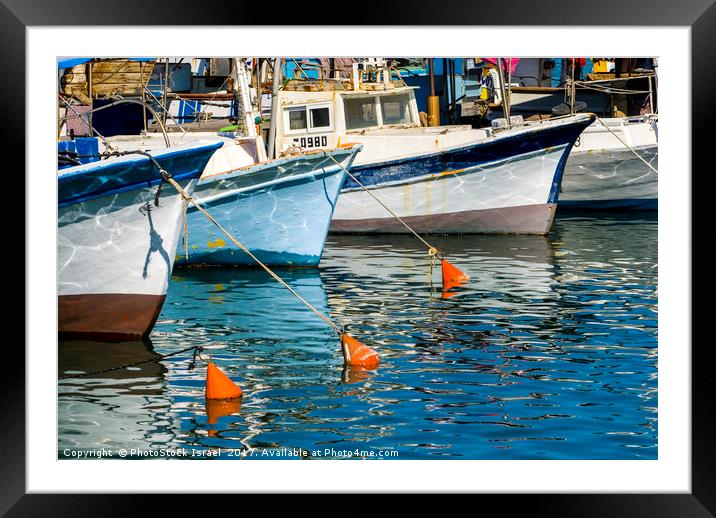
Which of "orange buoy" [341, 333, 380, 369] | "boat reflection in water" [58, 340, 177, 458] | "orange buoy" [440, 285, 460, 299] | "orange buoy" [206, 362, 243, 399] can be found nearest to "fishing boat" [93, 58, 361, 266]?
"orange buoy" [440, 285, 460, 299]

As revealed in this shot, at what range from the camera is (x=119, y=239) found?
35.7 ft

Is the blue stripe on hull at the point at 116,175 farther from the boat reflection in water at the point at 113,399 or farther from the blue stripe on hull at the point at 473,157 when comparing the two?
the blue stripe on hull at the point at 473,157

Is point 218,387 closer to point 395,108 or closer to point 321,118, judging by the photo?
point 321,118

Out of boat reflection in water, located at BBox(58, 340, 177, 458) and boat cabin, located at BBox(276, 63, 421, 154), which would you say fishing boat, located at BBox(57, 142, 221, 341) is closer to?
boat reflection in water, located at BBox(58, 340, 177, 458)

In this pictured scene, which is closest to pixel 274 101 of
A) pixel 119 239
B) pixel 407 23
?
pixel 119 239

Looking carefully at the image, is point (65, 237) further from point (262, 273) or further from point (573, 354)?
point (262, 273)

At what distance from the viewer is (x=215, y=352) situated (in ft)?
36.0

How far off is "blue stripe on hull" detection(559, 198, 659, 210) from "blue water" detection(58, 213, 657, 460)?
9486 mm

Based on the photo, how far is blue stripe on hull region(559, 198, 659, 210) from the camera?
26000 millimetres

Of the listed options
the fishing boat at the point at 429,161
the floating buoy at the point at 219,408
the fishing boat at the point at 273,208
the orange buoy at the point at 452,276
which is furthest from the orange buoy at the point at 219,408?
the fishing boat at the point at 429,161
